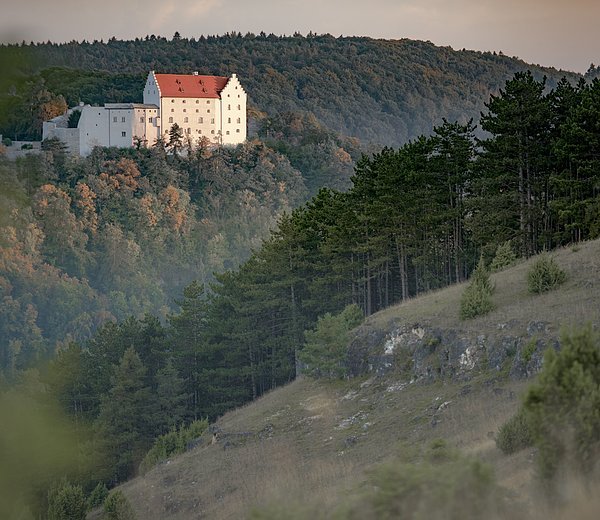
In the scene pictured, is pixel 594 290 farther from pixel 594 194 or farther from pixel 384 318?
pixel 594 194

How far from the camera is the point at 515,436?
12273 millimetres

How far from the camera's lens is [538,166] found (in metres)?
35.5

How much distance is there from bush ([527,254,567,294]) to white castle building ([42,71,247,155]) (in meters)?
95.3

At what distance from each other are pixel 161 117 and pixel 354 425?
9802 cm

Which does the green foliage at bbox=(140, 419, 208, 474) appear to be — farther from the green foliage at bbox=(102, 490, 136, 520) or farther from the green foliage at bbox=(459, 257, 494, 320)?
the green foliage at bbox=(459, 257, 494, 320)

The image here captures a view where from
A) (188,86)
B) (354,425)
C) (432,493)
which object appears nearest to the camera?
(432,493)

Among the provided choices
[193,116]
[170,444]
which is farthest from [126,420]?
[193,116]

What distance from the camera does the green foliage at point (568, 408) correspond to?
8852mm

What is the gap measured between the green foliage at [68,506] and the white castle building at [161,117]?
93.7m

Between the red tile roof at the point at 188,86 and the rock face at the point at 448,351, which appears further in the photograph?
the red tile roof at the point at 188,86

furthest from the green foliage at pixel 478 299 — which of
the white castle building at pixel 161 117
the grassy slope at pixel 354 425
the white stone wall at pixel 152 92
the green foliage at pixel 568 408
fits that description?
the white stone wall at pixel 152 92

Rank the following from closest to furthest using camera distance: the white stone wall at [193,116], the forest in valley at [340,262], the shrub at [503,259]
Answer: the shrub at [503,259]
the forest in valley at [340,262]
the white stone wall at [193,116]

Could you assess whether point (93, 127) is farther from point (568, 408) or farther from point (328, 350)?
point (568, 408)

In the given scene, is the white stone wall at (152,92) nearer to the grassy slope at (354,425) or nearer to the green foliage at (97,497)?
the green foliage at (97,497)
